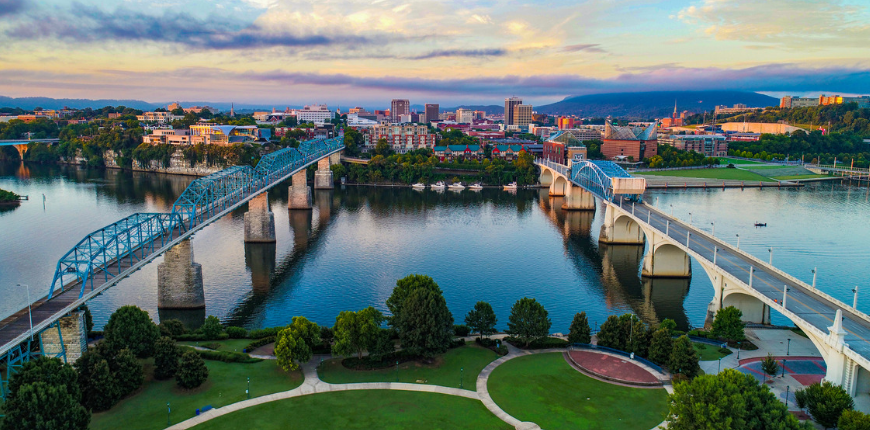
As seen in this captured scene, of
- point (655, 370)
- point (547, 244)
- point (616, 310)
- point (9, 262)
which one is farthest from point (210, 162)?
point (655, 370)

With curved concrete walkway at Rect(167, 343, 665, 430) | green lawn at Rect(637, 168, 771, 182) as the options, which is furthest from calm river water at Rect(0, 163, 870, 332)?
green lawn at Rect(637, 168, 771, 182)

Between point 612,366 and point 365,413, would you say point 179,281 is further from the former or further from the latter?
point 612,366

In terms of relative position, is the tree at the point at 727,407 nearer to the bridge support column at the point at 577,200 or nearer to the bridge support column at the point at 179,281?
the bridge support column at the point at 179,281

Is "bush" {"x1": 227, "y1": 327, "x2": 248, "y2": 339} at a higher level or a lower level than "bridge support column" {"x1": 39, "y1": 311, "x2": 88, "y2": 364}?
lower

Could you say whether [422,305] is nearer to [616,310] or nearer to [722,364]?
A: [722,364]

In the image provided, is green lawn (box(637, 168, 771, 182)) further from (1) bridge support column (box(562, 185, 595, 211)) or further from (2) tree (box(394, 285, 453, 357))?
(2) tree (box(394, 285, 453, 357))
